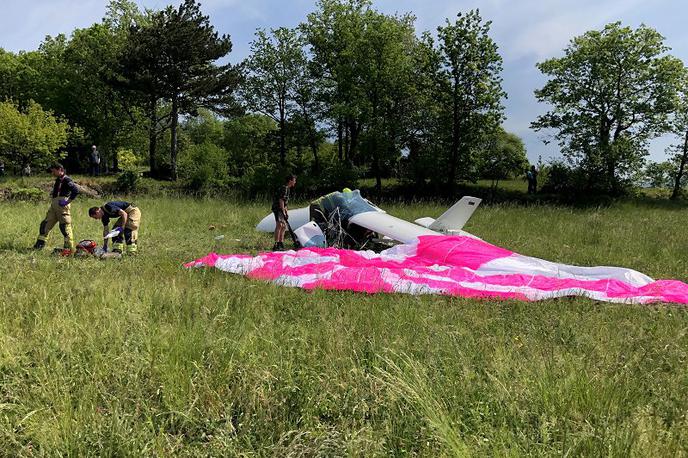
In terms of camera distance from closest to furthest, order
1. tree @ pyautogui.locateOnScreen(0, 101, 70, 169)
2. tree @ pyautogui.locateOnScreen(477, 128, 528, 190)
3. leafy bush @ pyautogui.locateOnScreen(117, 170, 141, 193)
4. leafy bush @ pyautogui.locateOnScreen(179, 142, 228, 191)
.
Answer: tree @ pyautogui.locateOnScreen(0, 101, 70, 169) → leafy bush @ pyautogui.locateOnScreen(117, 170, 141, 193) → tree @ pyautogui.locateOnScreen(477, 128, 528, 190) → leafy bush @ pyautogui.locateOnScreen(179, 142, 228, 191)

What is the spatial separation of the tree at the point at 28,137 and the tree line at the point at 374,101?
0.24ft

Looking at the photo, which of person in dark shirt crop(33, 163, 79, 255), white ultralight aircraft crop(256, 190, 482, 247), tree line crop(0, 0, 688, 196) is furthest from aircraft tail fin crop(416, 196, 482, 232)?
tree line crop(0, 0, 688, 196)

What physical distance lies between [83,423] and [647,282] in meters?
6.81

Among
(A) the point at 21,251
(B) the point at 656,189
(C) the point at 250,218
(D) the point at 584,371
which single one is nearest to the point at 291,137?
(C) the point at 250,218

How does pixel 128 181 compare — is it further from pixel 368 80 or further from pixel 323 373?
pixel 323 373

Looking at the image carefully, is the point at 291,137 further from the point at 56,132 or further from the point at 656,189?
the point at 656,189

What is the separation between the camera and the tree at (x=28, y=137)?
71.0ft

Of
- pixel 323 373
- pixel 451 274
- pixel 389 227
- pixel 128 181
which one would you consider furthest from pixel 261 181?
pixel 323 373

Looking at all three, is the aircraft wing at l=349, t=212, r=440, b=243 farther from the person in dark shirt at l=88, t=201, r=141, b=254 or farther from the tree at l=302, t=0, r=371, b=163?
the tree at l=302, t=0, r=371, b=163

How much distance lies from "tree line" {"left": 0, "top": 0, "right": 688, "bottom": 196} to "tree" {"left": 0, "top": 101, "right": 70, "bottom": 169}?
0.07 meters

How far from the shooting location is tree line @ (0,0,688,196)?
22609mm

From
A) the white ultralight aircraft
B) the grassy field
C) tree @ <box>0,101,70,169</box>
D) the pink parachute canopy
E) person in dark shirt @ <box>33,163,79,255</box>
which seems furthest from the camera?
tree @ <box>0,101,70,169</box>

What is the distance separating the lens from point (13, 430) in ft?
8.01

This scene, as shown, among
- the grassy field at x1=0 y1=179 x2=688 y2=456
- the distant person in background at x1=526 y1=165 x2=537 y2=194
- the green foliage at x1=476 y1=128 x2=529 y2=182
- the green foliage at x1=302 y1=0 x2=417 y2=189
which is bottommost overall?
the grassy field at x1=0 y1=179 x2=688 y2=456
